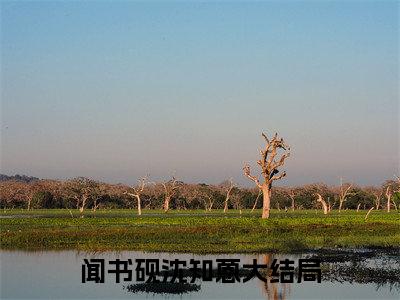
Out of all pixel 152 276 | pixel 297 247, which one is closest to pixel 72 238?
pixel 297 247

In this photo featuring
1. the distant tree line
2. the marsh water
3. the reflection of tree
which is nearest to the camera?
the reflection of tree

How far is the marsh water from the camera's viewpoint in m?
21.6

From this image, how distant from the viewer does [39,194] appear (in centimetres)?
12531

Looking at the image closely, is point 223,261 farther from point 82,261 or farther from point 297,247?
point 297,247

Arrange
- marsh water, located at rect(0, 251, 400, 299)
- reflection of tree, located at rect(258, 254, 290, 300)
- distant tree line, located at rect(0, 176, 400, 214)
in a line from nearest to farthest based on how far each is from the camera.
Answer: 1. reflection of tree, located at rect(258, 254, 290, 300)
2. marsh water, located at rect(0, 251, 400, 299)
3. distant tree line, located at rect(0, 176, 400, 214)

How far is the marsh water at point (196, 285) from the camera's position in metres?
21.6

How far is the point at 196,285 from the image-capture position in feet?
74.8

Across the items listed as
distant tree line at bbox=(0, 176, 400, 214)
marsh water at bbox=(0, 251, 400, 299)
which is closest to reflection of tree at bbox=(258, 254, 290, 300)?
marsh water at bbox=(0, 251, 400, 299)

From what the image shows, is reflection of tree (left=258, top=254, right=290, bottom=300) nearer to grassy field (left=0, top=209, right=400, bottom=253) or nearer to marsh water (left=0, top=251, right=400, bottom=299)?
marsh water (left=0, top=251, right=400, bottom=299)

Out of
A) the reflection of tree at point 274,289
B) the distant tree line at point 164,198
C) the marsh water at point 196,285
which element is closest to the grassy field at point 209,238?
the marsh water at point 196,285

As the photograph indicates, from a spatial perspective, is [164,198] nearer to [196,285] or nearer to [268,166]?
[268,166]

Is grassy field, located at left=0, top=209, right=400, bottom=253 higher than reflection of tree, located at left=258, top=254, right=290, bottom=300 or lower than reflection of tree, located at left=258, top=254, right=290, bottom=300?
higher

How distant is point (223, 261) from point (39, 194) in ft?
341

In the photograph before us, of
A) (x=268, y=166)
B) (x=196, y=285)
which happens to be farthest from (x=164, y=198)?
(x=196, y=285)
